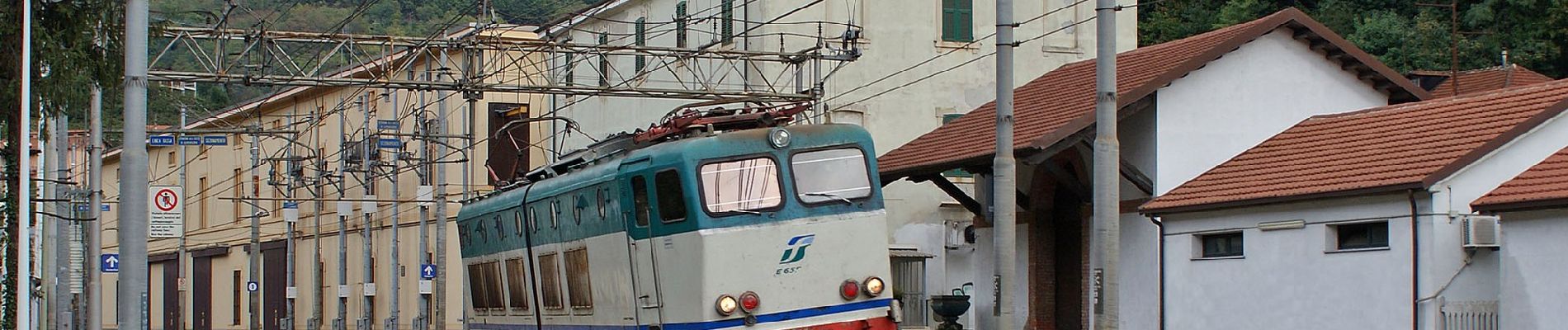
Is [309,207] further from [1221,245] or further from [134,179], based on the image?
[134,179]

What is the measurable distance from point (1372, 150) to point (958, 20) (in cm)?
1723

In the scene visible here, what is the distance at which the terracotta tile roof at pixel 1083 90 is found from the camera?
85.1ft

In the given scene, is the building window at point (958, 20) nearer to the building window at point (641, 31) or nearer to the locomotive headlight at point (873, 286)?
the building window at point (641, 31)

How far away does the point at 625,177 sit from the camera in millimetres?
18000

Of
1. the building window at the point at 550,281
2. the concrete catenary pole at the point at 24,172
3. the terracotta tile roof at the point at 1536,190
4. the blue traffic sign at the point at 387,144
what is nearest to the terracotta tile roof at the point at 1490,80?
the terracotta tile roof at the point at 1536,190

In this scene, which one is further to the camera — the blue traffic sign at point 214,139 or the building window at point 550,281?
the blue traffic sign at point 214,139

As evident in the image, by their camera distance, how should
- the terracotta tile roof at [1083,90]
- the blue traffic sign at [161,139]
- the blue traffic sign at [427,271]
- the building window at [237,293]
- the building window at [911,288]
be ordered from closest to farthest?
1. the terracotta tile roof at [1083,90]
2. the building window at [911,288]
3. the blue traffic sign at [161,139]
4. the blue traffic sign at [427,271]
5. the building window at [237,293]

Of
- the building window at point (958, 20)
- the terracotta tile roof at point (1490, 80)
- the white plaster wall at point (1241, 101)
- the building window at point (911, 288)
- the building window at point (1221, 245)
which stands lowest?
the building window at point (911, 288)

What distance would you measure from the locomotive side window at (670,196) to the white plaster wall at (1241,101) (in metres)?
10.3

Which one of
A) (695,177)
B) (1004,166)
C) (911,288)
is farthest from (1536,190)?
(911,288)

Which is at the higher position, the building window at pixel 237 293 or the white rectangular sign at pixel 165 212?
the white rectangular sign at pixel 165 212

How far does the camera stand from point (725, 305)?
17406mm

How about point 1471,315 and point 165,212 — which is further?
point 165,212

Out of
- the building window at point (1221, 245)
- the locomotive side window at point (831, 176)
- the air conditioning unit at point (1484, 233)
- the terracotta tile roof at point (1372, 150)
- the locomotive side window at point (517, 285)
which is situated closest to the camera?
the locomotive side window at point (831, 176)
